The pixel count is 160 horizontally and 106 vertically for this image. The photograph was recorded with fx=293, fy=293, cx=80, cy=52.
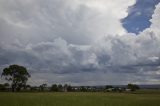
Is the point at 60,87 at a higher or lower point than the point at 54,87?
higher

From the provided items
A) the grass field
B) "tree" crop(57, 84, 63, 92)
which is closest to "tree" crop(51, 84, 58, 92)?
"tree" crop(57, 84, 63, 92)

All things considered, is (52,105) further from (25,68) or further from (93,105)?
(25,68)

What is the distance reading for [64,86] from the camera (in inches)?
6240

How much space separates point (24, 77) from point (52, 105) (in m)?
81.3

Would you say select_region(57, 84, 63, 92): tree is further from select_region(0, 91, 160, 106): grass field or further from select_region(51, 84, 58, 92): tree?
select_region(0, 91, 160, 106): grass field

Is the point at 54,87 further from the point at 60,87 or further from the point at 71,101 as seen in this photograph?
the point at 71,101

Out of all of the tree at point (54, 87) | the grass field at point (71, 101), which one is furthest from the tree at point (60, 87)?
the grass field at point (71, 101)

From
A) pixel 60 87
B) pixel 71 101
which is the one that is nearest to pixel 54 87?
pixel 60 87

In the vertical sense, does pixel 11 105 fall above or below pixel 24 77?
below

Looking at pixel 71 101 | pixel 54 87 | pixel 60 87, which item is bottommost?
pixel 71 101

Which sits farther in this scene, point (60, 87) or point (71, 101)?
point (60, 87)

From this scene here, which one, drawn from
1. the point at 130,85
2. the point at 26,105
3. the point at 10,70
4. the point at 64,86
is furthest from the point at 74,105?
the point at 130,85

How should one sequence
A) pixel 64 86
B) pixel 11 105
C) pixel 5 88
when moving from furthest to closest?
pixel 64 86 < pixel 5 88 < pixel 11 105

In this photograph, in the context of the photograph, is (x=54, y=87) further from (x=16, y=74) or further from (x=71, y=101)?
(x=71, y=101)
